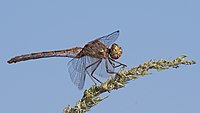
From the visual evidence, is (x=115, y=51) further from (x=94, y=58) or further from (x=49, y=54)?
(x=49, y=54)

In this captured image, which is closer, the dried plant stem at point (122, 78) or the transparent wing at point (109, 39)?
the dried plant stem at point (122, 78)

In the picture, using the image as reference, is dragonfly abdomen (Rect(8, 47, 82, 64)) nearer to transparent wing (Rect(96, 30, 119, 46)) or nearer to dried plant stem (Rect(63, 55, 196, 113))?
transparent wing (Rect(96, 30, 119, 46))

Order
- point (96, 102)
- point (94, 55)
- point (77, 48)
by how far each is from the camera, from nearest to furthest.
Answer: point (96, 102) → point (94, 55) → point (77, 48)

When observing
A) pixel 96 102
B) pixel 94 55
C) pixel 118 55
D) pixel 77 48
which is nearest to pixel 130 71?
pixel 96 102

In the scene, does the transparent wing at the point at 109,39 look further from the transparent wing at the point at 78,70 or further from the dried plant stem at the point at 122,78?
the dried plant stem at the point at 122,78

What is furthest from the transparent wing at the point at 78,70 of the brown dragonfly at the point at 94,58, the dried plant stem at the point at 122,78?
the dried plant stem at the point at 122,78

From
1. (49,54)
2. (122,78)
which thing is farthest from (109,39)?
(122,78)

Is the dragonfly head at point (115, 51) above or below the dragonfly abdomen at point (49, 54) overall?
below

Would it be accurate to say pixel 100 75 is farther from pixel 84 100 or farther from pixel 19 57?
pixel 84 100
